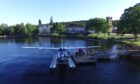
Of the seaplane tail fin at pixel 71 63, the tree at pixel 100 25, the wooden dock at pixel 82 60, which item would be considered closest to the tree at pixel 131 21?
the wooden dock at pixel 82 60

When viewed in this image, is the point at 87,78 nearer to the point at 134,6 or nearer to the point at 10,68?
the point at 10,68

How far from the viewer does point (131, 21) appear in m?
92.2

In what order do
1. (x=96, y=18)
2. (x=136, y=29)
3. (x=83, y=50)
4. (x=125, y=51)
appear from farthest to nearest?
(x=96, y=18), (x=136, y=29), (x=125, y=51), (x=83, y=50)

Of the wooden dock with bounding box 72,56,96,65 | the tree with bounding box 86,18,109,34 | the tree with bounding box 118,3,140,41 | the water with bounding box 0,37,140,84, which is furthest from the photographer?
the tree with bounding box 86,18,109,34

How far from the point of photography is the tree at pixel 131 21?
9162cm

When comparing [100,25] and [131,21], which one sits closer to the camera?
[131,21]

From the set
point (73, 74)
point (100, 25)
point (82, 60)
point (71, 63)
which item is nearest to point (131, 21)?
point (82, 60)

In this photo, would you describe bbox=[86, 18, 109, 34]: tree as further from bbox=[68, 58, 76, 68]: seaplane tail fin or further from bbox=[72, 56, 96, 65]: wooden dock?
bbox=[68, 58, 76, 68]: seaplane tail fin

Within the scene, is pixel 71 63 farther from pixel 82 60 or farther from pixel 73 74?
pixel 73 74

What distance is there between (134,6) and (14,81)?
70537 mm

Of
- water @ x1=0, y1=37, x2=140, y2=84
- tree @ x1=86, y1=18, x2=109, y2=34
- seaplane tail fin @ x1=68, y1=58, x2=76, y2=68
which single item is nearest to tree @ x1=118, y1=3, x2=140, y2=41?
water @ x1=0, y1=37, x2=140, y2=84

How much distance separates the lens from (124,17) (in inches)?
3863

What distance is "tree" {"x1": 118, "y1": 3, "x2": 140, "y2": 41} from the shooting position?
91625 mm

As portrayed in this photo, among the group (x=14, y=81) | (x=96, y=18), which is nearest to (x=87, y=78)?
→ (x=14, y=81)
